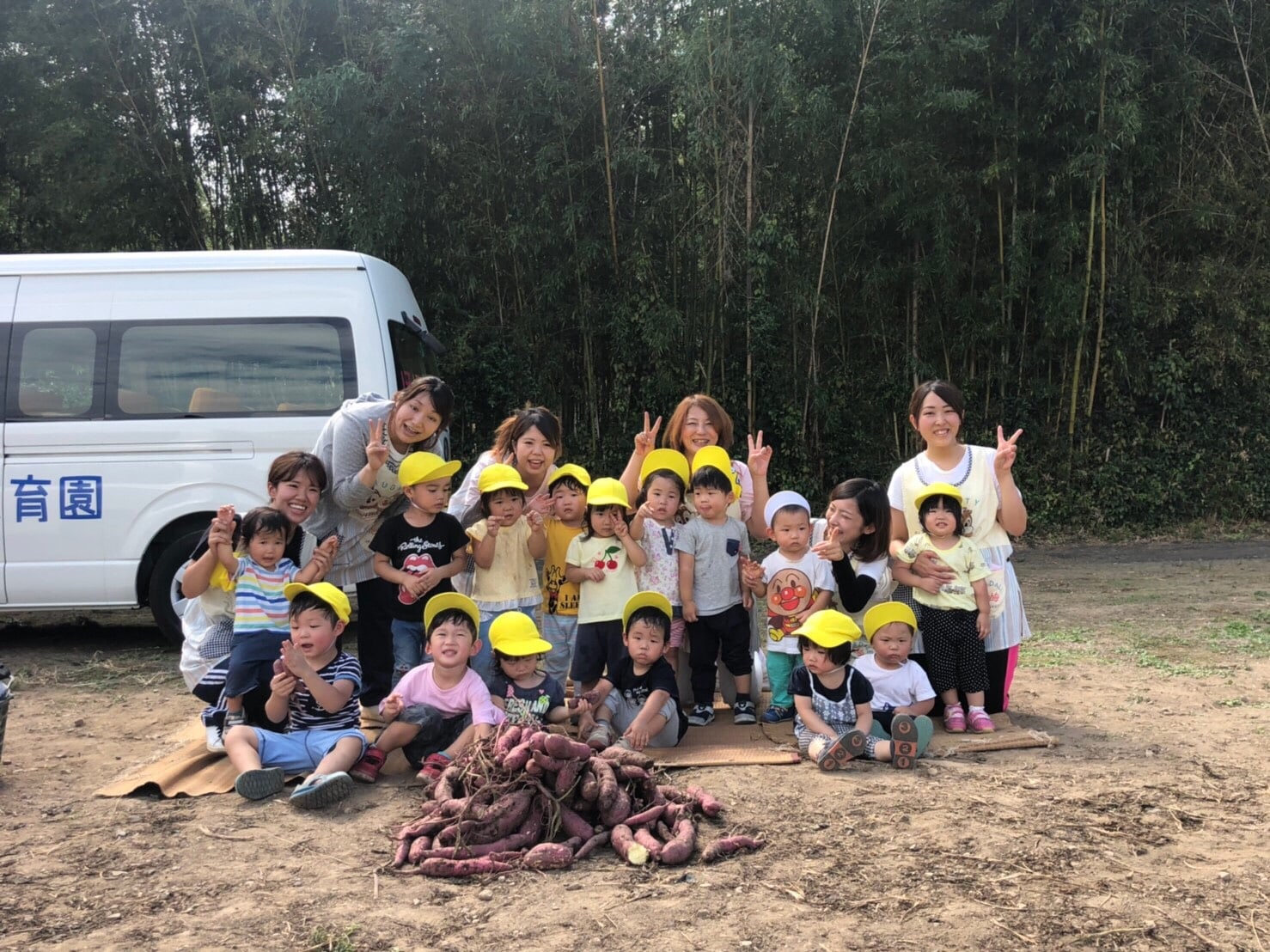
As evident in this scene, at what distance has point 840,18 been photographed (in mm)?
8727

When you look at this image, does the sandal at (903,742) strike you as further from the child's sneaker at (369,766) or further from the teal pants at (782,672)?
the child's sneaker at (369,766)

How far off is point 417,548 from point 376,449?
418 millimetres

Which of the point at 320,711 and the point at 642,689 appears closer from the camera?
the point at 320,711

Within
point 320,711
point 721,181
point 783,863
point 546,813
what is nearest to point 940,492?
point 783,863

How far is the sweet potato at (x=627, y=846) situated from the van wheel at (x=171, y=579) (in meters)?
3.64

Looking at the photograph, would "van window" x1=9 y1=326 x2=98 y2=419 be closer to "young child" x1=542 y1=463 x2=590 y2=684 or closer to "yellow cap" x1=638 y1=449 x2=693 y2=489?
"young child" x1=542 y1=463 x2=590 y2=684

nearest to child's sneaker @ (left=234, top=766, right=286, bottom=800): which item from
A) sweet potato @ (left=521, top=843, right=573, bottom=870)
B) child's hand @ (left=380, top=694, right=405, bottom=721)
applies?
child's hand @ (left=380, top=694, right=405, bottom=721)

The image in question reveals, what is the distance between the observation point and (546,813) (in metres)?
3.13

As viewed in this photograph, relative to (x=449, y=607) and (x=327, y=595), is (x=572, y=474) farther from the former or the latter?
(x=327, y=595)

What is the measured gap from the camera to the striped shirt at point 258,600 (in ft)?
13.1

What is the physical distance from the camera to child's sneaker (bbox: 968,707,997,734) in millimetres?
4191

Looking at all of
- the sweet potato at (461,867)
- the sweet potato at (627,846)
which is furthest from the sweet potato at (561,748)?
the sweet potato at (461,867)

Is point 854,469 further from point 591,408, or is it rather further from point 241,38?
point 241,38

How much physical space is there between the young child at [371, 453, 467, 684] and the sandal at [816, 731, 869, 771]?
1.58m
